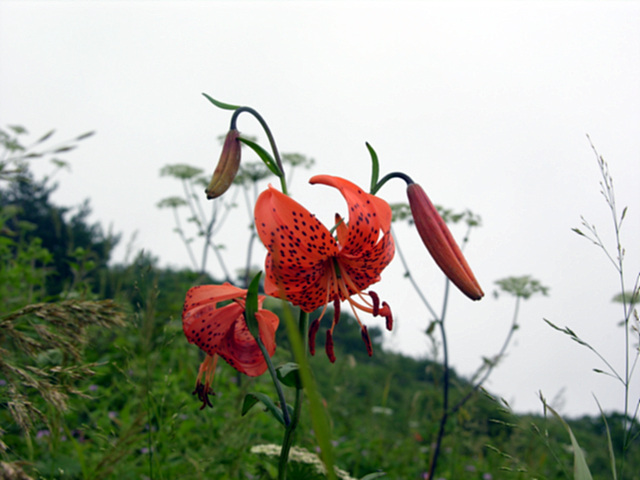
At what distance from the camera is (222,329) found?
926 mm

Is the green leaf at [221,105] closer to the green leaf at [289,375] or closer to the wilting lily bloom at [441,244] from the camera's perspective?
the wilting lily bloom at [441,244]

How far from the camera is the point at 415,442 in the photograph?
9.53 feet

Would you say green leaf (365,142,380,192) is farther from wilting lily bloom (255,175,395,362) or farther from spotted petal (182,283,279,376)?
spotted petal (182,283,279,376)

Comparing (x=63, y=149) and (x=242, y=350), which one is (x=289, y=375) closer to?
(x=242, y=350)

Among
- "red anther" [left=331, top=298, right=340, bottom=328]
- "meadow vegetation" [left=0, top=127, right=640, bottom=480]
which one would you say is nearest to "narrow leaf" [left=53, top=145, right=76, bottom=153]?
"meadow vegetation" [left=0, top=127, right=640, bottom=480]

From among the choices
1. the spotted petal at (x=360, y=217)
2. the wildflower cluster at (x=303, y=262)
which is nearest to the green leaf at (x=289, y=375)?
the wildflower cluster at (x=303, y=262)

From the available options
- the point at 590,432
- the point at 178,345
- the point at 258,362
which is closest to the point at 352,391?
the point at 178,345

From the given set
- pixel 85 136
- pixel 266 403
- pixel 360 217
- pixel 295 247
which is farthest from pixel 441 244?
pixel 85 136

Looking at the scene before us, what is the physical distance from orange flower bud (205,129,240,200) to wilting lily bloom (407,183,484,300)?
1.12ft

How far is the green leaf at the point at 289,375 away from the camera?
781mm

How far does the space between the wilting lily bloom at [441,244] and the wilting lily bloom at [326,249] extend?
6 centimetres

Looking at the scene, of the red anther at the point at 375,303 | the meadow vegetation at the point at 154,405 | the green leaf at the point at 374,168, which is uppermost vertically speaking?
the green leaf at the point at 374,168

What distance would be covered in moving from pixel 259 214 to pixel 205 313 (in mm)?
205

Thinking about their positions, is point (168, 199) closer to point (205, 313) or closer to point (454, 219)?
point (454, 219)
